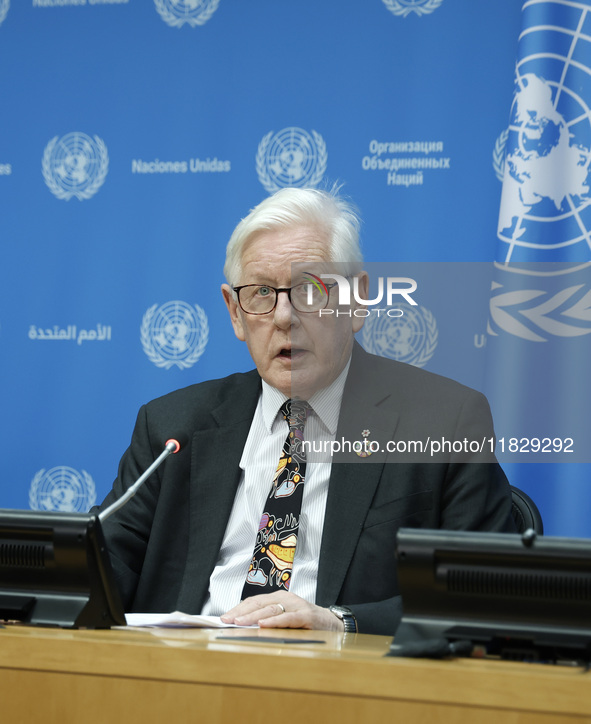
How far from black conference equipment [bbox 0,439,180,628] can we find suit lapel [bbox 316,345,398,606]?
659 millimetres

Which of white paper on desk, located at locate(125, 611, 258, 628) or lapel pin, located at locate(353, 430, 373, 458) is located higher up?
lapel pin, located at locate(353, 430, 373, 458)

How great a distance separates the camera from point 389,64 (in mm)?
2961

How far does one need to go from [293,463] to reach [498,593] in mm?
979

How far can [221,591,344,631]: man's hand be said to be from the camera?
1529 mm

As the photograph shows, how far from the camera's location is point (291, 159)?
3.04m

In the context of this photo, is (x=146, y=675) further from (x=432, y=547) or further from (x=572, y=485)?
(x=572, y=485)

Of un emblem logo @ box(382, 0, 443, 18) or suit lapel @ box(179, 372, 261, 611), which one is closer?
suit lapel @ box(179, 372, 261, 611)

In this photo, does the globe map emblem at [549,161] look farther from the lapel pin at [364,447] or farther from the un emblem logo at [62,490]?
the un emblem logo at [62,490]

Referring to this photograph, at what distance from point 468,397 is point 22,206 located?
2.04 meters

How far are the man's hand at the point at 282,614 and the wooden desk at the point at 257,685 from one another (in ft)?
1.32

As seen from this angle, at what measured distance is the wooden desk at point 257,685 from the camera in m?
0.93

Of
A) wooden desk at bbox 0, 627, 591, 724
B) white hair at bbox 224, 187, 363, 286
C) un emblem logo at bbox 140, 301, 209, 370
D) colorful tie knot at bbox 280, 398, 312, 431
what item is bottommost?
wooden desk at bbox 0, 627, 591, 724

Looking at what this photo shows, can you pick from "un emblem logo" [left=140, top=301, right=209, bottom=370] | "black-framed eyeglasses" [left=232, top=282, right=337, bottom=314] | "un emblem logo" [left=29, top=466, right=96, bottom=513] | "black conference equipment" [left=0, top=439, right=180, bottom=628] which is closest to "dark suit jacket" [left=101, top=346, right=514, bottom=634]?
"black-framed eyeglasses" [left=232, top=282, right=337, bottom=314]

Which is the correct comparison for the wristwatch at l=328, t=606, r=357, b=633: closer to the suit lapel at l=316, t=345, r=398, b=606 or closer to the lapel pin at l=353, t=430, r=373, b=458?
the suit lapel at l=316, t=345, r=398, b=606
